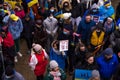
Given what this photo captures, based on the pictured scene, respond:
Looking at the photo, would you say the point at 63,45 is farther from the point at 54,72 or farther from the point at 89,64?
the point at 54,72

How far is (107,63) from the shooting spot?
25.1 feet

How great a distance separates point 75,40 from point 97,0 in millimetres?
2977

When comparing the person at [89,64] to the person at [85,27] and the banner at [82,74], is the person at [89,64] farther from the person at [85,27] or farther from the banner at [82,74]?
the person at [85,27]

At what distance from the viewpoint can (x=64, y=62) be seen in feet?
28.4

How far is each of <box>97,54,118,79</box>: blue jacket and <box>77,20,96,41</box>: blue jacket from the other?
A: 1558mm

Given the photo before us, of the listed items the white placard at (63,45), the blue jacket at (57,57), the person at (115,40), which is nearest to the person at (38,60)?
the blue jacket at (57,57)

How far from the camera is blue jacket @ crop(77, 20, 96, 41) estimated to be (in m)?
9.09

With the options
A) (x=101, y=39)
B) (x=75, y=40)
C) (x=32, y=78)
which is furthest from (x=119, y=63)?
(x=32, y=78)

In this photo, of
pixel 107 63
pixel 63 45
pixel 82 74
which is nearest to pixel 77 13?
pixel 63 45

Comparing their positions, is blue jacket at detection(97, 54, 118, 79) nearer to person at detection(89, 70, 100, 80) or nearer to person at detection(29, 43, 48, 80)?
person at detection(89, 70, 100, 80)

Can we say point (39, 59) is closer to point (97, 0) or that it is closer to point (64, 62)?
point (64, 62)

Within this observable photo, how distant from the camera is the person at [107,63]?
759 centimetres

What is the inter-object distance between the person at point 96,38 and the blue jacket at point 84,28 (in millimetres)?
297

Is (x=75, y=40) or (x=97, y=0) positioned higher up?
(x=97, y=0)
